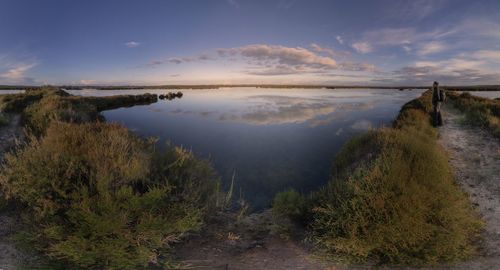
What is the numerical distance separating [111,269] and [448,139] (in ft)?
53.7

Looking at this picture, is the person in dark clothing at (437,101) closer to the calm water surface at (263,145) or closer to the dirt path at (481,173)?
the dirt path at (481,173)

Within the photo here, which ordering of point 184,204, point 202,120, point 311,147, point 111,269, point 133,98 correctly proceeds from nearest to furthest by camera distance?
point 111,269 → point 184,204 → point 311,147 → point 202,120 → point 133,98

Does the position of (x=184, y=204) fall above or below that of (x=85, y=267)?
above

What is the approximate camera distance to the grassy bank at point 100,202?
5.05 m

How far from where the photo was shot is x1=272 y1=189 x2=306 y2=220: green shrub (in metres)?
7.67

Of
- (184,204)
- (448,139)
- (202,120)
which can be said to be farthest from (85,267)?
(202,120)

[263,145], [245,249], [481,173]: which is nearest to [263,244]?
[245,249]

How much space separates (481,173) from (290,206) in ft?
23.4

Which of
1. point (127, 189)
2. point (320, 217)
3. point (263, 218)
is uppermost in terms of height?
point (127, 189)

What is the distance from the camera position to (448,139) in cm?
1556

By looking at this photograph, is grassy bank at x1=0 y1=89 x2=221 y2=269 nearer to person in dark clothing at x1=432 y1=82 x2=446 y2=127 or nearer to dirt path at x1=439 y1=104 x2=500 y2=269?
dirt path at x1=439 y1=104 x2=500 y2=269

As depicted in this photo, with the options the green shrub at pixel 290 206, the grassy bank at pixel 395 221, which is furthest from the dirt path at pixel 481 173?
the green shrub at pixel 290 206

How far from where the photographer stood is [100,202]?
5.33 meters

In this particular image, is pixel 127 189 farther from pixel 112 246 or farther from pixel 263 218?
pixel 263 218
